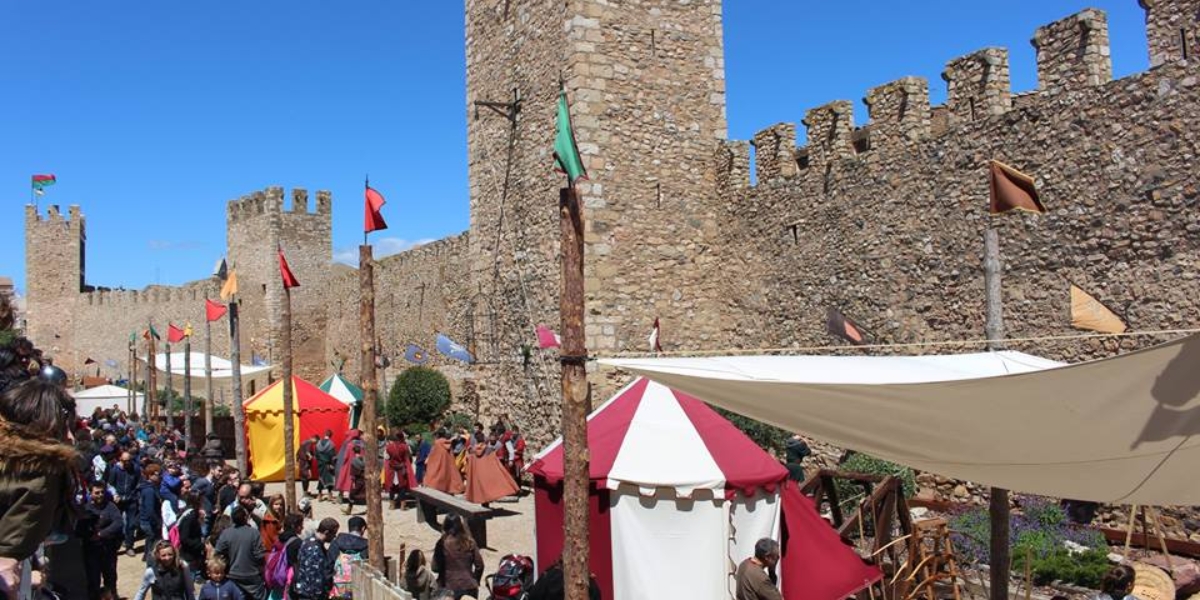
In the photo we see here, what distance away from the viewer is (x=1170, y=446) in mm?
4203

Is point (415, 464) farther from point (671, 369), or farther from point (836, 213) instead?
point (671, 369)

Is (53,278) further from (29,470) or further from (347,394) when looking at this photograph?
(29,470)

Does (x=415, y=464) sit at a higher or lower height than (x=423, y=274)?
lower

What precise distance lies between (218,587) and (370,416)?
3.35 metres

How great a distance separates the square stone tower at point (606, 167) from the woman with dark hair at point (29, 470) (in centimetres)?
951

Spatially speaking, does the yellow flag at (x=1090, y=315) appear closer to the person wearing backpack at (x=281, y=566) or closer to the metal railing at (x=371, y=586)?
the metal railing at (x=371, y=586)

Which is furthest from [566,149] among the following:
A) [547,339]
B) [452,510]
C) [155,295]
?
[155,295]

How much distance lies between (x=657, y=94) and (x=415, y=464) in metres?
7.00

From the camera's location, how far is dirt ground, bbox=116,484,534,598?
1066 cm

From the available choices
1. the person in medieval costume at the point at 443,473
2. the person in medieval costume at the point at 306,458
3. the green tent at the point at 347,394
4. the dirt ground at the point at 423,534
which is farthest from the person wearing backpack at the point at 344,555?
the green tent at the point at 347,394

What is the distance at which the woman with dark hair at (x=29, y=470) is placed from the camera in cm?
344

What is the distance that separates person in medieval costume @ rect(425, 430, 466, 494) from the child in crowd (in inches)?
279

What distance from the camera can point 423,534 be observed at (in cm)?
1238

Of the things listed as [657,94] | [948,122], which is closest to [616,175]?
[657,94]
